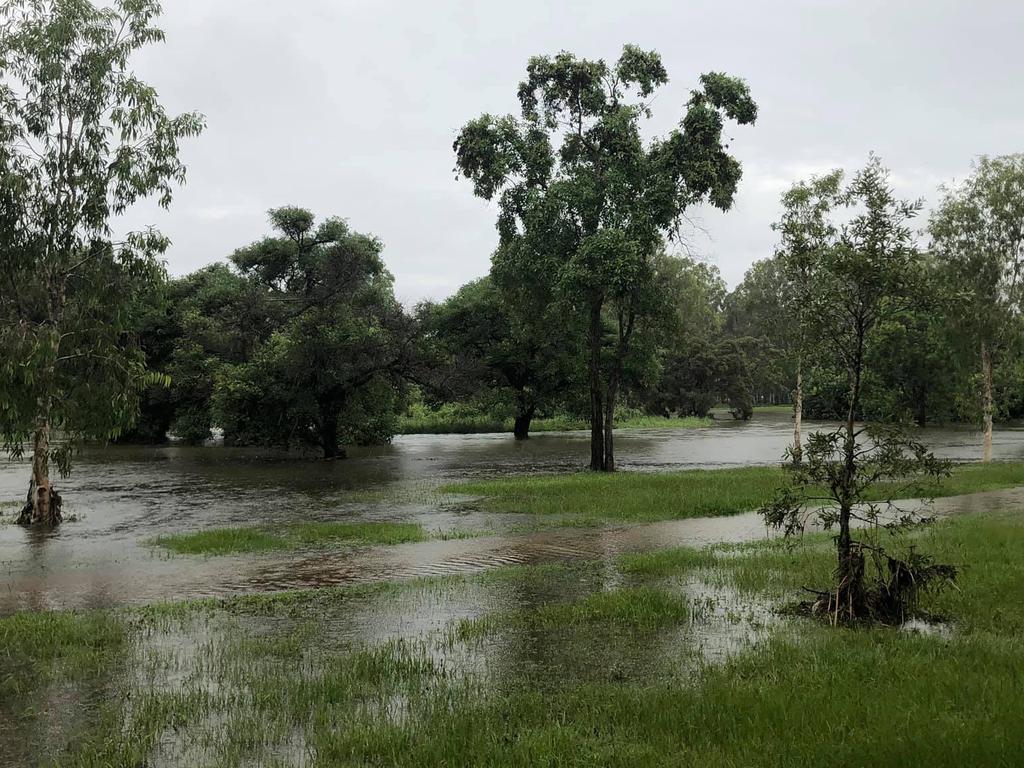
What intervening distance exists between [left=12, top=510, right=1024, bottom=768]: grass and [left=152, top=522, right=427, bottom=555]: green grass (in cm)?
577

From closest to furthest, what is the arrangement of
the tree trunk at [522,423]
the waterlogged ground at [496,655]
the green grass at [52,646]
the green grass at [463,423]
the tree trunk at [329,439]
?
the waterlogged ground at [496,655] < the green grass at [52,646] < the tree trunk at [329,439] < the tree trunk at [522,423] < the green grass at [463,423]

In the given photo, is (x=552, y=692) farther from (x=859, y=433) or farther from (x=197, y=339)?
(x=197, y=339)

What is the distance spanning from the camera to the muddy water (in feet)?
44.5

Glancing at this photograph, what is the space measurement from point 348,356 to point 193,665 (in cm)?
3071

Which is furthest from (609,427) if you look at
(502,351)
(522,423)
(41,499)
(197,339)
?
(197,339)

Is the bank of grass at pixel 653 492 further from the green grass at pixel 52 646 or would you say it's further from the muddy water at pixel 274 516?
the green grass at pixel 52 646

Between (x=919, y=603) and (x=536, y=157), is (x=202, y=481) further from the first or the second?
(x=919, y=603)

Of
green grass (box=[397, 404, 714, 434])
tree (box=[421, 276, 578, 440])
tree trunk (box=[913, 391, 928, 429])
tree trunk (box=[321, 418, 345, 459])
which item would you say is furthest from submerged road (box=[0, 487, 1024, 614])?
tree trunk (box=[913, 391, 928, 429])

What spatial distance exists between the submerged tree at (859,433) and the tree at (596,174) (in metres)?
17.1

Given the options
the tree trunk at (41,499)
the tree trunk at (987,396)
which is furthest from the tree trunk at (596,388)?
the tree trunk at (41,499)

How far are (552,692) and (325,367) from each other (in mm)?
32573

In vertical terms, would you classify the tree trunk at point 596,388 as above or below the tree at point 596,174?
below

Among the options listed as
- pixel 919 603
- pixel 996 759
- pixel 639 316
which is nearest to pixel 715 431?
pixel 639 316

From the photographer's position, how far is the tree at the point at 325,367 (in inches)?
1510
